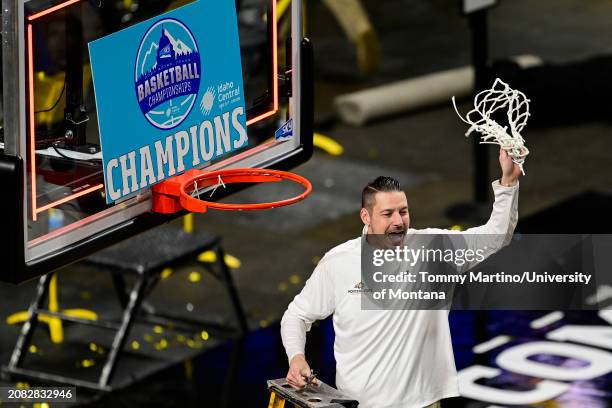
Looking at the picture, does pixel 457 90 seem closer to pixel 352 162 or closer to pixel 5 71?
pixel 352 162

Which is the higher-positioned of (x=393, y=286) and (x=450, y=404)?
(x=393, y=286)

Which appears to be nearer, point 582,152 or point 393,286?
point 393,286

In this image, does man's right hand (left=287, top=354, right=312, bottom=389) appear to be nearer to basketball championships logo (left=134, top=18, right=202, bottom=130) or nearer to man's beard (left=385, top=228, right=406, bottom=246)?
man's beard (left=385, top=228, right=406, bottom=246)

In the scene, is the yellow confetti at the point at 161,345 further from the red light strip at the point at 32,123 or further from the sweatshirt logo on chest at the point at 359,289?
the sweatshirt logo on chest at the point at 359,289

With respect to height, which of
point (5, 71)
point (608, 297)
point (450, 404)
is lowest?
point (450, 404)

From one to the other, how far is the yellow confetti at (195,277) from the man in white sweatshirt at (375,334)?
199 inches

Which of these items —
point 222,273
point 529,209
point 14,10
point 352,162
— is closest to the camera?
point 14,10

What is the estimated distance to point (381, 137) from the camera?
14.7 metres

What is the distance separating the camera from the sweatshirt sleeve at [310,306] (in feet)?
21.1

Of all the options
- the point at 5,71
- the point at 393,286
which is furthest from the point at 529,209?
the point at 5,71

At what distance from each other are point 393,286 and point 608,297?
6.97 feet

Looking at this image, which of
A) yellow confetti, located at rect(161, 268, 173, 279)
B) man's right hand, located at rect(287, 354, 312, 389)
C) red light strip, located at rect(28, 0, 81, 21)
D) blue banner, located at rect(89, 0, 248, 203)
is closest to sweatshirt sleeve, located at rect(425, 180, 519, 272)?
man's right hand, located at rect(287, 354, 312, 389)

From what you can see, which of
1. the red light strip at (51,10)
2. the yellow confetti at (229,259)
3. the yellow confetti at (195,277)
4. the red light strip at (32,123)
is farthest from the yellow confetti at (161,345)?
the red light strip at (51,10)

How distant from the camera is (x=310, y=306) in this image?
6.45 metres
